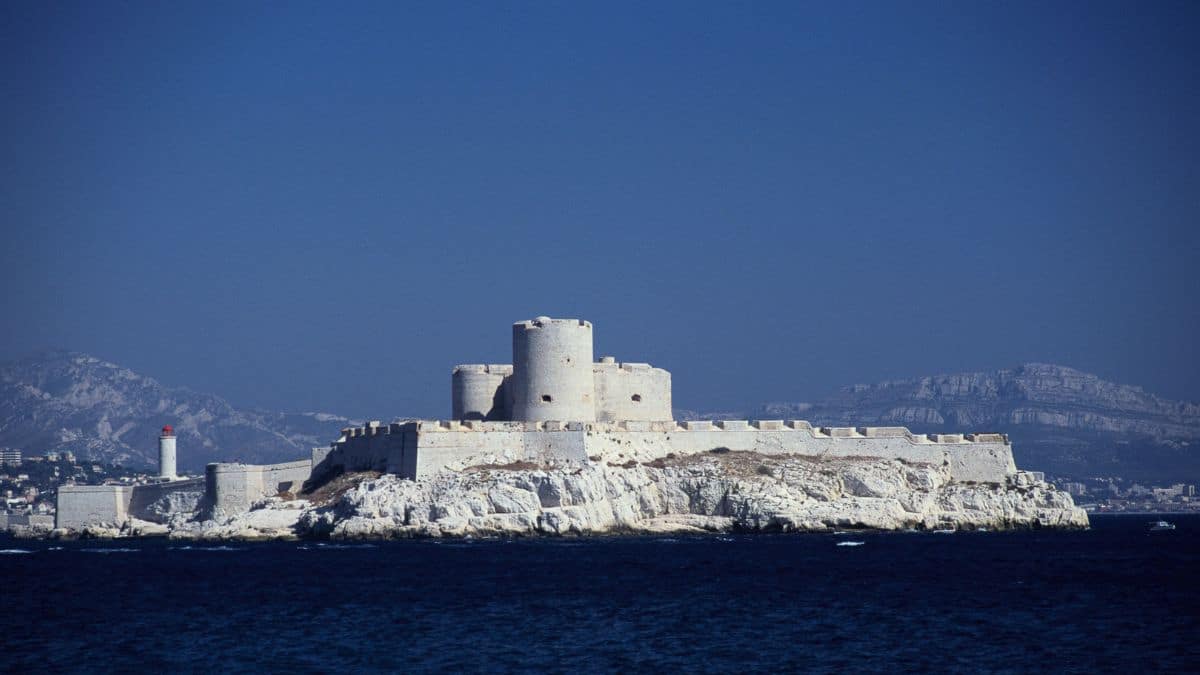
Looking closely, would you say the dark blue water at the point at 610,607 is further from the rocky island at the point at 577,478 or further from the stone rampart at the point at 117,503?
the stone rampart at the point at 117,503

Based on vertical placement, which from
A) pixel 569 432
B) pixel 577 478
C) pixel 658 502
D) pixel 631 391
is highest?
pixel 631 391

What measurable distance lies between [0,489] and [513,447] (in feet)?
175

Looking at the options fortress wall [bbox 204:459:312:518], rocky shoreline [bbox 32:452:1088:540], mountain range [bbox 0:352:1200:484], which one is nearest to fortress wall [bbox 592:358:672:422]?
rocky shoreline [bbox 32:452:1088:540]

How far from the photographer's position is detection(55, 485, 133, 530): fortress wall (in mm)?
61125

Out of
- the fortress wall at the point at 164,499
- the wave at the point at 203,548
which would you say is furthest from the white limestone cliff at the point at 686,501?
the fortress wall at the point at 164,499

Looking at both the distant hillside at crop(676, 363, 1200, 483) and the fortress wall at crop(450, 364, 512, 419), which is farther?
the distant hillside at crop(676, 363, 1200, 483)

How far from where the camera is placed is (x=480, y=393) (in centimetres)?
5922

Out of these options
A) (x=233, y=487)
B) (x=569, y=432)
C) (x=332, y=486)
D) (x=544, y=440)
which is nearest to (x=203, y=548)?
(x=332, y=486)

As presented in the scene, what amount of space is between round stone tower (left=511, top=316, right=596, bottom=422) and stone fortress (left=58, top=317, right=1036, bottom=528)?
3cm

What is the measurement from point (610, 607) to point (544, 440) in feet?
70.2

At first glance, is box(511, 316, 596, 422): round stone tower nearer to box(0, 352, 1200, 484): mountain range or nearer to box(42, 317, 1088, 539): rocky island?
box(42, 317, 1088, 539): rocky island

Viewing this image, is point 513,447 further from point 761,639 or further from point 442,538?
point 761,639

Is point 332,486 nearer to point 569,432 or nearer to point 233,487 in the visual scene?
point 233,487

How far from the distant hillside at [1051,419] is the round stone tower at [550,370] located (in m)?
97.5
